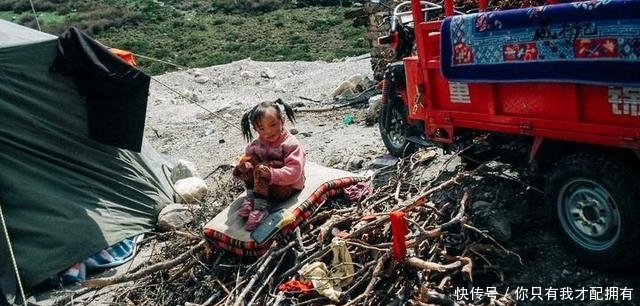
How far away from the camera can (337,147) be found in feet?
26.5

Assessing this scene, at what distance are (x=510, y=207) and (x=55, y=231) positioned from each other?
3.81 metres

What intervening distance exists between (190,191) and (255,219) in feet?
7.74

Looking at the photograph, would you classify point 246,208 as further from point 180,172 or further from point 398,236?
point 180,172

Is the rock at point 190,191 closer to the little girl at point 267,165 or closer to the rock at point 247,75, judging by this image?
the little girl at point 267,165

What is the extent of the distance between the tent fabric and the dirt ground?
113 cm

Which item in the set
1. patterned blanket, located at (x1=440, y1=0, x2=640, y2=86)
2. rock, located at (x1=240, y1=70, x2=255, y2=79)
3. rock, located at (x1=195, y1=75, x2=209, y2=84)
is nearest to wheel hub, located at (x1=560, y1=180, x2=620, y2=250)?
patterned blanket, located at (x1=440, y1=0, x2=640, y2=86)

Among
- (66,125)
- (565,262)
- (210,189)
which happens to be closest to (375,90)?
(210,189)

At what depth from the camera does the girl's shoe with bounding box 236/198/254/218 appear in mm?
4754

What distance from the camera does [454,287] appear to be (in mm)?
3803

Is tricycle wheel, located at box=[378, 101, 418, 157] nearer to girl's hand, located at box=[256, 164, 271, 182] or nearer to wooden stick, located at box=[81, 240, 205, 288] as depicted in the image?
girl's hand, located at box=[256, 164, 271, 182]

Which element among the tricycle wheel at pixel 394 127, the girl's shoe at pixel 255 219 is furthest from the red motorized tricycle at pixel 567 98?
the tricycle wheel at pixel 394 127

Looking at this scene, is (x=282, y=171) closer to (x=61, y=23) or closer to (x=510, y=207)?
(x=510, y=207)

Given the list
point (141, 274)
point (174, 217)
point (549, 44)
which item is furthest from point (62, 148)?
point (549, 44)

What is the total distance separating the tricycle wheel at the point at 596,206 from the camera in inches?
138
